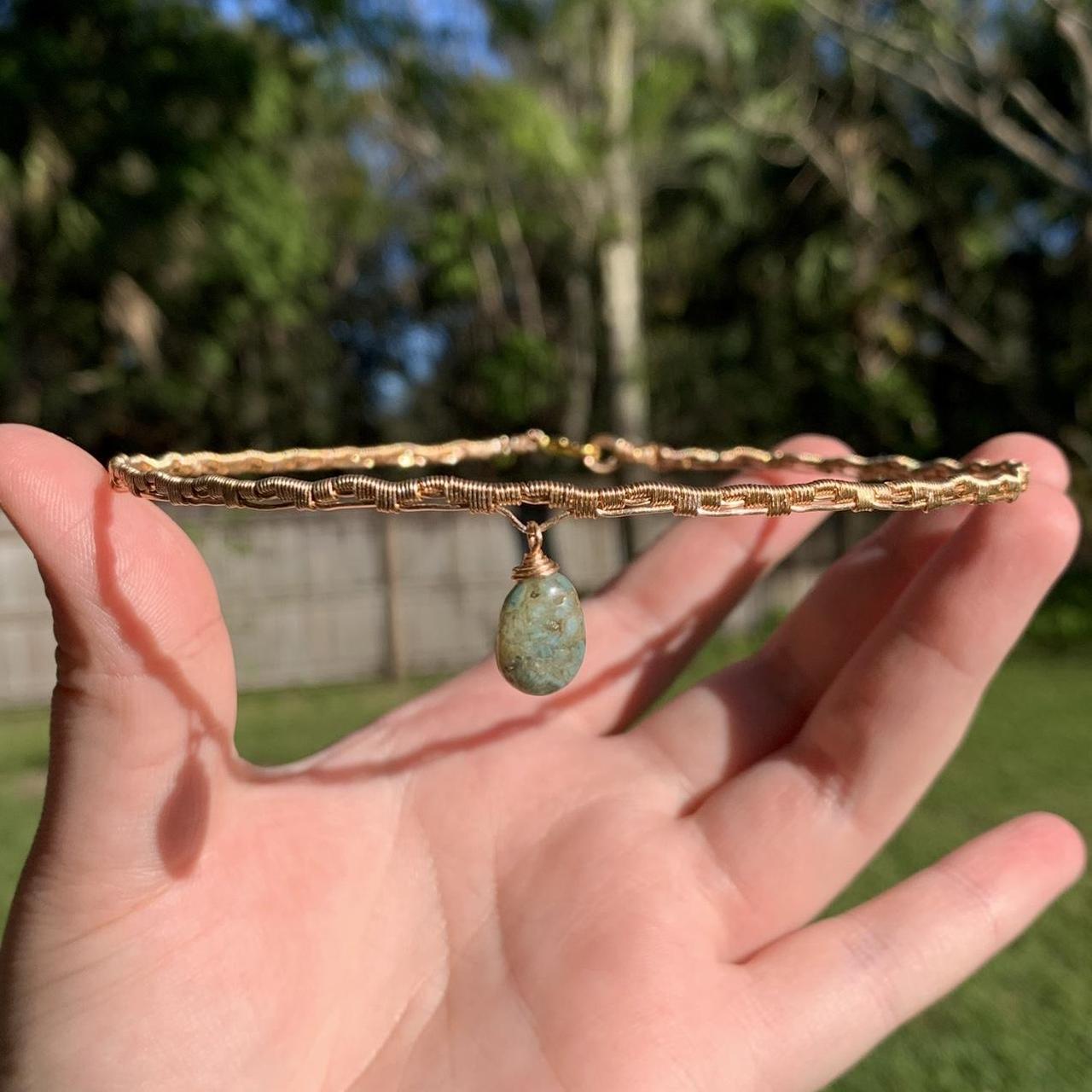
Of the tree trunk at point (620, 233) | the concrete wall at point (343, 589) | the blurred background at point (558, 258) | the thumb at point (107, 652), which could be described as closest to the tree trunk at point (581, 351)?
the blurred background at point (558, 258)

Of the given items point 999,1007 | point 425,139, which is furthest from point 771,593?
point 425,139

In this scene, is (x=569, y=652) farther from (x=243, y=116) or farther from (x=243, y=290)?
(x=243, y=290)

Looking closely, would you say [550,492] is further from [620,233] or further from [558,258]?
[558,258]

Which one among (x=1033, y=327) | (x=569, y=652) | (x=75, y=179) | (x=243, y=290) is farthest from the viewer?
(x=243, y=290)

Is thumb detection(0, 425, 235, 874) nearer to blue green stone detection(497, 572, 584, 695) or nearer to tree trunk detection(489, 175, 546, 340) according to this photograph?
blue green stone detection(497, 572, 584, 695)

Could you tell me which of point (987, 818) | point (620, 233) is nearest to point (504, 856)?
point (987, 818)

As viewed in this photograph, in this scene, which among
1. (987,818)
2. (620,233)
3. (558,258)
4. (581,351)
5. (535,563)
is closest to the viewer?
(535,563)
